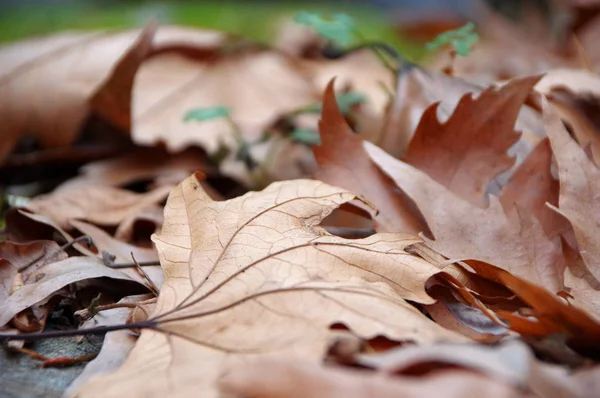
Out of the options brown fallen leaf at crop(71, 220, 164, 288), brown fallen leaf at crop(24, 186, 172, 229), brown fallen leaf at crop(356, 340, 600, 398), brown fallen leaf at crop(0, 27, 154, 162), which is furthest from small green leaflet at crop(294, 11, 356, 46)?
brown fallen leaf at crop(356, 340, 600, 398)

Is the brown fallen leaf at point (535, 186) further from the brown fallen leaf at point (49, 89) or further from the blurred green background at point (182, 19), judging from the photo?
the blurred green background at point (182, 19)

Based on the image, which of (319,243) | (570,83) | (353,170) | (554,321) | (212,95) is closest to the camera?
(554,321)

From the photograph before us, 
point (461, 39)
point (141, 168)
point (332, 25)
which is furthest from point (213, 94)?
point (461, 39)

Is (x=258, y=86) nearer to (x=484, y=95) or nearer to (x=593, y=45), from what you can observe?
(x=484, y=95)

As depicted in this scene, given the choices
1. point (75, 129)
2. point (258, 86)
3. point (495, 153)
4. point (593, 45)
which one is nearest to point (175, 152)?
point (75, 129)

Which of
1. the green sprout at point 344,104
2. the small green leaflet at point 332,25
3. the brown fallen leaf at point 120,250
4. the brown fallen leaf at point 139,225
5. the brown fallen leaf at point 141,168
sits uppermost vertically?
the small green leaflet at point 332,25

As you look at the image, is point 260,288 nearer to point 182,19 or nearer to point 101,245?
point 101,245

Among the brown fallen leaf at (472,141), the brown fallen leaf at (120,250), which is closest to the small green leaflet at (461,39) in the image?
Answer: the brown fallen leaf at (472,141)
